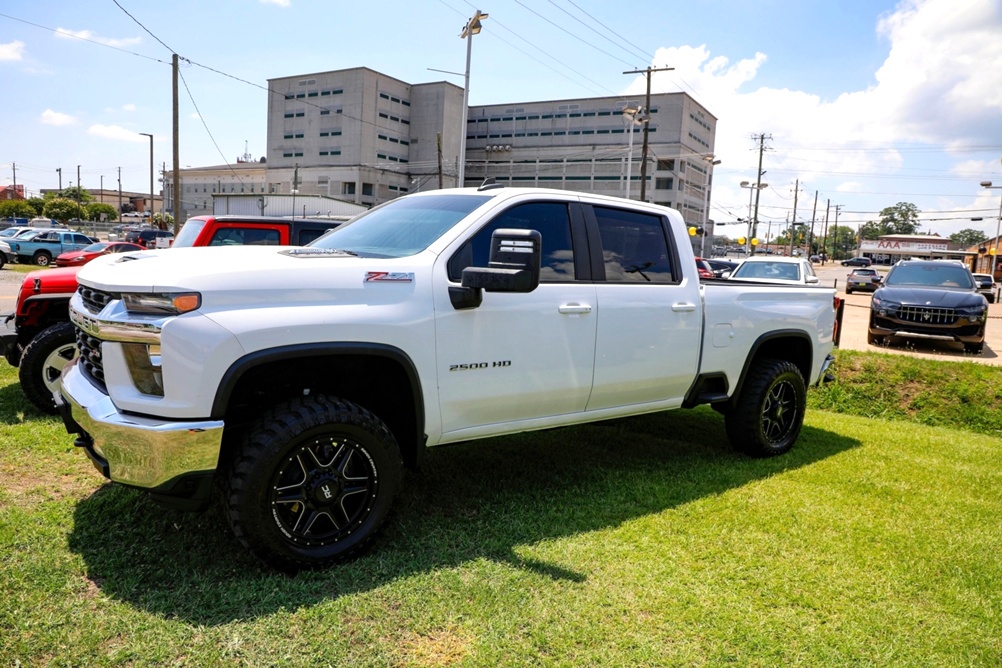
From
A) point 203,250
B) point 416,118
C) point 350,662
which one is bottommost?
point 350,662

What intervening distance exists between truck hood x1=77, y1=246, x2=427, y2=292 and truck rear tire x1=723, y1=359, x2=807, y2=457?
10.4 ft

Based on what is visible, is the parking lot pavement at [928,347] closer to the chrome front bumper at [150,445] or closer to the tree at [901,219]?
the chrome front bumper at [150,445]

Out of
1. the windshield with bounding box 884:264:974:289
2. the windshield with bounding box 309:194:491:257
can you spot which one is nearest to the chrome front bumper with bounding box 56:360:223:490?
the windshield with bounding box 309:194:491:257

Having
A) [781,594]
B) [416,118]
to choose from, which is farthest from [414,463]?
[416,118]

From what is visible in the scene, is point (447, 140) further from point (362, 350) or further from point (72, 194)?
point (362, 350)

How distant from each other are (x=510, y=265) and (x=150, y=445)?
1823 millimetres

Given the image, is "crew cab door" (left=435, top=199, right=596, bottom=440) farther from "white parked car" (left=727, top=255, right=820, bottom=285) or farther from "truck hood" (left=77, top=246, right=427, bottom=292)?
"white parked car" (left=727, top=255, right=820, bottom=285)

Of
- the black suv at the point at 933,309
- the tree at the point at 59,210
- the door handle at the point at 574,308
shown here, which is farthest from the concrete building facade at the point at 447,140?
the door handle at the point at 574,308

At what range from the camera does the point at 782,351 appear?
6.36m

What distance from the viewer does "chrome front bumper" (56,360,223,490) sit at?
3.13 m

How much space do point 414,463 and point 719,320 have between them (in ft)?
8.62

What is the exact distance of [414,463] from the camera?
3951 mm

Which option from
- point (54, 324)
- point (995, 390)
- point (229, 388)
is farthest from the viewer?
point (995, 390)

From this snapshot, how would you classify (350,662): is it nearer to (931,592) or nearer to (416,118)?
(931,592)
